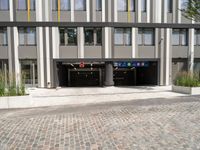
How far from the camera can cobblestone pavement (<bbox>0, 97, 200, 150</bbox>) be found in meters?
4.45

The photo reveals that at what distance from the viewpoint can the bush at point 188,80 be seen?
42.4ft

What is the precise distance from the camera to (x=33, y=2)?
17031 millimetres

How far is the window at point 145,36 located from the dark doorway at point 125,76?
22.7 ft

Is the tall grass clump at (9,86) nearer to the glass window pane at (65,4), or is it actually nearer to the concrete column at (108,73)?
the concrete column at (108,73)

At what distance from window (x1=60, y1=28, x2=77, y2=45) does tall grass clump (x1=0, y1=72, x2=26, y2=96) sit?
8705mm

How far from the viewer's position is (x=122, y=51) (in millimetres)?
18125

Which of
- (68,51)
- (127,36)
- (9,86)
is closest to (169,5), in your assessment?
(127,36)

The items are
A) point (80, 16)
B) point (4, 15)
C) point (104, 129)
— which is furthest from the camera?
point (80, 16)

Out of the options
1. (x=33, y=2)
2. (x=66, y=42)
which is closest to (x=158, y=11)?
→ (x=66, y=42)

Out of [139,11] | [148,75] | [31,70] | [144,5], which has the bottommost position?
[148,75]

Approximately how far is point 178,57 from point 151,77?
3.42 m

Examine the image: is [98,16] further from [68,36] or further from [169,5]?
[169,5]

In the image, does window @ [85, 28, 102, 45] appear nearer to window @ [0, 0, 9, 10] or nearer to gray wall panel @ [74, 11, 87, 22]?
gray wall panel @ [74, 11, 87, 22]

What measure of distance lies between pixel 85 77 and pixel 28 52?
9610 mm
